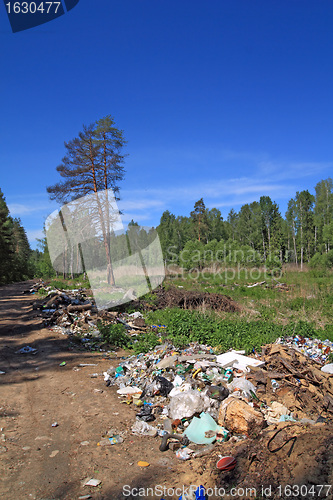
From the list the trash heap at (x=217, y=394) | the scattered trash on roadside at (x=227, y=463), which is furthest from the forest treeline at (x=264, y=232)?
the scattered trash on roadside at (x=227, y=463)

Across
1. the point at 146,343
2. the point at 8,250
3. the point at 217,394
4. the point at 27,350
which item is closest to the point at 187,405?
the point at 217,394

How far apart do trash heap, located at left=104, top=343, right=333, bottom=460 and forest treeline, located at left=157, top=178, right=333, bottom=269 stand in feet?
83.4

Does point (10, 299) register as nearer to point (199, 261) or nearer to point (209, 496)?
point (209, 496)

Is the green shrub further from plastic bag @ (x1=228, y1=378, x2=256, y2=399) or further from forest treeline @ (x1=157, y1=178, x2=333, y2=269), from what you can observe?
forest treeline @ (x1=157, y1=178, x2=333, y2=269)

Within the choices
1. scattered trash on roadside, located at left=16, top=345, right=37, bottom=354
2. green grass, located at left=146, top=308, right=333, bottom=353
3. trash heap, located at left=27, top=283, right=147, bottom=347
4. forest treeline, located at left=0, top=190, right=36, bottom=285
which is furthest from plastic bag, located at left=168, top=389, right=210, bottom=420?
forest treeline, located at left=0, top=190, right=36, bottom=285

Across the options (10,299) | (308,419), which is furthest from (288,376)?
(10,299)

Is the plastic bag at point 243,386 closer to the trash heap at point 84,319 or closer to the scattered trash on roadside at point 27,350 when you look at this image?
the trash heap at point 84,319

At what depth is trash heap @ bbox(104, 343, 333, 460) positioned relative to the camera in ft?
13.0

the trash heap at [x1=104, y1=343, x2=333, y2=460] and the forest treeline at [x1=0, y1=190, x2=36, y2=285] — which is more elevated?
the forest treeline at [x1=0, y1=190, x2=36, y2=285]

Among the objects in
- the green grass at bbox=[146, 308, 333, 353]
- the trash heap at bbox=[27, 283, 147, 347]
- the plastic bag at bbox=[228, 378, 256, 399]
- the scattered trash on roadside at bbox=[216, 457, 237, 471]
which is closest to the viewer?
the scattered trash on roadside at bbox=[216, 457, 237, 471]

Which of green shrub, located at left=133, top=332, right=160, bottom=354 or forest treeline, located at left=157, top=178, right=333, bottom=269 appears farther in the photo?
forest treeline, located at left=157, top=178, right=333, bottom=269

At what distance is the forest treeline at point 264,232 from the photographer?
3475 centimetres

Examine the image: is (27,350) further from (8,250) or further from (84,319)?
(8,250)

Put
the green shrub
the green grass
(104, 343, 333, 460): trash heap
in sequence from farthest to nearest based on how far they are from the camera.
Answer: the green shrub < the green grass < (104, 343, 333, 460): trash heap
